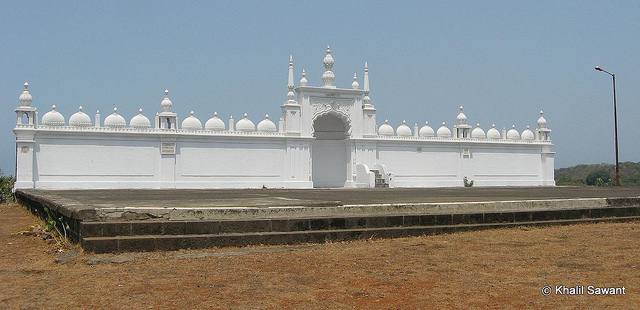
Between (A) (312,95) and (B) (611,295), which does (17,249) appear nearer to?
(B) (611,295)

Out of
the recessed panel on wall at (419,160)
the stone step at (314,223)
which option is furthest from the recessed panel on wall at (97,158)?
the stone step at (314,223)

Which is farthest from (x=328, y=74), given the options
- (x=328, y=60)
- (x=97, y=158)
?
(x=97, y=158)

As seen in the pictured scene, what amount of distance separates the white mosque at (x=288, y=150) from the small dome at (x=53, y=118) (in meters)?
0.05

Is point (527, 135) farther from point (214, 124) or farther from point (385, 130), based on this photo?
point (214, 124)

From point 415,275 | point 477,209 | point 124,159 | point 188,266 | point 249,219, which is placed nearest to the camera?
point 415,275

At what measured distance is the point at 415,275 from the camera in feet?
25.8

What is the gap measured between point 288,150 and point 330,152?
3721 millimetres

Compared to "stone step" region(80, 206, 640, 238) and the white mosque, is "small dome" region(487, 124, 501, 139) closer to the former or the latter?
the white mosque

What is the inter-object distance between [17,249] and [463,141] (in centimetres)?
3433

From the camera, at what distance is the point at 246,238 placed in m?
10.1

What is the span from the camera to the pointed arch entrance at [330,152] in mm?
39562

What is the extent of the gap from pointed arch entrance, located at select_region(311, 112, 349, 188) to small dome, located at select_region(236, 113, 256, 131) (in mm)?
4031

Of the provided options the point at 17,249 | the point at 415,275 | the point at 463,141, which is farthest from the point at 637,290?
the point at 463,141

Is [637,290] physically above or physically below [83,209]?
below
